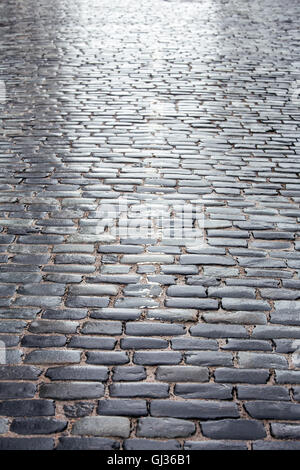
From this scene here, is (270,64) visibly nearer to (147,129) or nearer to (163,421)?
(147,129)

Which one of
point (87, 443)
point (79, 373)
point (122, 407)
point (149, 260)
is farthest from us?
point (149, 260)

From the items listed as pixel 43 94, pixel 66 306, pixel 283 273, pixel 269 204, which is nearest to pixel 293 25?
pixel 43 94

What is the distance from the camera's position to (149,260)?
3.83 metres

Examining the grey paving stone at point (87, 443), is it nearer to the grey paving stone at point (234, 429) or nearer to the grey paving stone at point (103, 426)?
the grey paving stone at point (103, 426)

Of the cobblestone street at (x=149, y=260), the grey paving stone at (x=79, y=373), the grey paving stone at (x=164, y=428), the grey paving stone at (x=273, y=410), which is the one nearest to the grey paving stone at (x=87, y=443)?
the cobblestone street at (x=149, y=260)

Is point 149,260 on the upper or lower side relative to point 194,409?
lower

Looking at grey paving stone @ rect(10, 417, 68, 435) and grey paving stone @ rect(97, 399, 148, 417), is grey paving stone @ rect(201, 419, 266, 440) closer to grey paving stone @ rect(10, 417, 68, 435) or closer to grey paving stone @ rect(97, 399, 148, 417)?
grey paving stone @ rect(97, 399, 148, 417)

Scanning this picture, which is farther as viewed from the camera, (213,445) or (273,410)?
(273,410)

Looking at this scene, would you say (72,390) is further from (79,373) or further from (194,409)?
(194,409)

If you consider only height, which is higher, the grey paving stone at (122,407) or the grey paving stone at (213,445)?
the grey paving stone at (213,445)

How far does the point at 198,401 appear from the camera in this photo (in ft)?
8.80

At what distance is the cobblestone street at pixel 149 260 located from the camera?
262cm

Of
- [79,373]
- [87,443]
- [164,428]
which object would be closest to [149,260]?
[79,373]

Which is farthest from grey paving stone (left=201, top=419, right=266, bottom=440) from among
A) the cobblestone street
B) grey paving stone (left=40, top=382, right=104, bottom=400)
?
grey paving stone (left=40, top=382, right=104, bottom=400)
